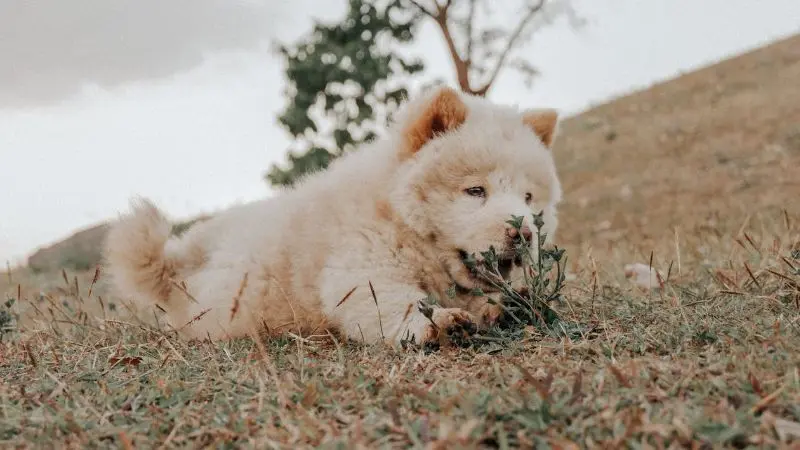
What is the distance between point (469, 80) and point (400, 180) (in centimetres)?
1410

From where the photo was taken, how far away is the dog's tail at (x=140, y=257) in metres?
4.23

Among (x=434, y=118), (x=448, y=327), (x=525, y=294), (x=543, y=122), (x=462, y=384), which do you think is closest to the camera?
(x=462, y=384)

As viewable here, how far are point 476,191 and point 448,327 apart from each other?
2.49 feet

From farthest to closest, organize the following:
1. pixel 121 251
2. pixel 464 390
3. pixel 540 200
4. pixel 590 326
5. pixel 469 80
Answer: pixel 469 80 < pixel 121 251 < pixel 540 200 < pixel 590 326 < pixel 464 390

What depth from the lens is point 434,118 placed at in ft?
12.3

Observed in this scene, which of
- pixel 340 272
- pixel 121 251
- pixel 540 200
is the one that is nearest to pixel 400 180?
pixel 340 272

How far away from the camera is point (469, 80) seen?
17250 mm

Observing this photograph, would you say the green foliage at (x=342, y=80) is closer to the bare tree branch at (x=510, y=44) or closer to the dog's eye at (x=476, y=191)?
the bare tree branch at (x=510, y=44)

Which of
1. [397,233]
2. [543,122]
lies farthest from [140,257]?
[543,122]

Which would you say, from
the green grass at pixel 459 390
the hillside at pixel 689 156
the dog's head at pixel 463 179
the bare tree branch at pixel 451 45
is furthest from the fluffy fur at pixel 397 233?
the bare tree branch at pixel 451 45

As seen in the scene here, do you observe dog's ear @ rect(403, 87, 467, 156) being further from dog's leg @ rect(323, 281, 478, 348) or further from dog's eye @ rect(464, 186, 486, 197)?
dog's leg @ rect(323, 281, 478, 348)

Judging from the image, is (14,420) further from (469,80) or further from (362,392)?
(469,80)

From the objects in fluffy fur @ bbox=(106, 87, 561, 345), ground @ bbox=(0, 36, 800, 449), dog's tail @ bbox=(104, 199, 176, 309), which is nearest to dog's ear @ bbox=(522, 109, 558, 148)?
fluffy fur @ bbox=(106, 87, 561, 345)

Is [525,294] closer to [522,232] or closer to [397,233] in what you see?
[522,232]
